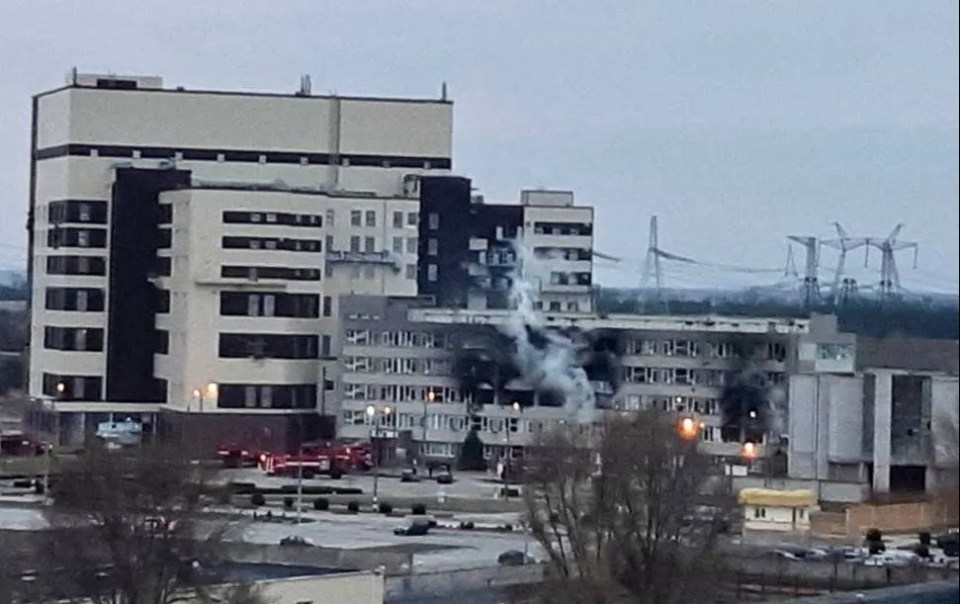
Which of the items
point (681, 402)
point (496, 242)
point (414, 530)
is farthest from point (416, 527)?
point (496, 242)

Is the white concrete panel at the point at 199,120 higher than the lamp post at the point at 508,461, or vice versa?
the white concrete panel at the point at 199,120

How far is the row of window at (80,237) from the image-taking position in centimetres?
1061

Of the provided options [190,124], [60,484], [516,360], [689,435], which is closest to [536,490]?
[689,435]

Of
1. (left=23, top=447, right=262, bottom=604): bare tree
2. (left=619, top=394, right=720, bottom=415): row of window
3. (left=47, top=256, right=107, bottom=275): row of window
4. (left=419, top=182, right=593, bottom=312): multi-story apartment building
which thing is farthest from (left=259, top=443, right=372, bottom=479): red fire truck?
(left=23, top=447, right=262, bottom=604): bare tree

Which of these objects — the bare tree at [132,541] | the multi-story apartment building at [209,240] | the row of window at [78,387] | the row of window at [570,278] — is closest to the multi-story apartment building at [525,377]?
the multi-story apartment building at [209,240]

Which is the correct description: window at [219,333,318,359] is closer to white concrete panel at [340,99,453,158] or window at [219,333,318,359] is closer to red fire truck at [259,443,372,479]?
red fire truck at [259,443,372,479]

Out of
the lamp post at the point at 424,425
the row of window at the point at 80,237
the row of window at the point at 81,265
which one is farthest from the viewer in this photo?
the row of window at the point at 80,237

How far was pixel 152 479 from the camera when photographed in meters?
3.67

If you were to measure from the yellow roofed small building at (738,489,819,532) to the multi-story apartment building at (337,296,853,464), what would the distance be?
2.53 ft

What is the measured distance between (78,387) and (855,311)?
6530mm

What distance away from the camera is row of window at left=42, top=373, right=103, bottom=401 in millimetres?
9930

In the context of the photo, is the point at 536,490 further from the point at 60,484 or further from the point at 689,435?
the point at 60,484

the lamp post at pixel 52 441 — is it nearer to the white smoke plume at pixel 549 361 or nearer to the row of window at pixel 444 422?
the row of window at pixel 444 422

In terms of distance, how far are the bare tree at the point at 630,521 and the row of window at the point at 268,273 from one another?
5.09 metres
